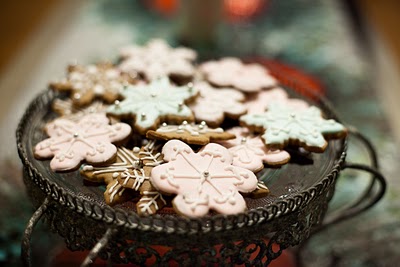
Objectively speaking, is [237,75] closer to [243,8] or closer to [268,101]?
[268,101]

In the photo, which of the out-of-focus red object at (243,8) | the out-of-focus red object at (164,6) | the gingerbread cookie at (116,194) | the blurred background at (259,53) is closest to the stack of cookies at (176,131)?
the gingerbread cookie at (116,194)

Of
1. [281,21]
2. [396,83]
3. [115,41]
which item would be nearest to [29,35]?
[115,41]

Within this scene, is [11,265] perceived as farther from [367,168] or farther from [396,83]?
[396,83]

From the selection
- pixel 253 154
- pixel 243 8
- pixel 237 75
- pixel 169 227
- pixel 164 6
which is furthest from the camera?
pixel 164 6

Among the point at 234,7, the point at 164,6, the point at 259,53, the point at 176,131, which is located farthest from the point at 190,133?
the point at 164,6

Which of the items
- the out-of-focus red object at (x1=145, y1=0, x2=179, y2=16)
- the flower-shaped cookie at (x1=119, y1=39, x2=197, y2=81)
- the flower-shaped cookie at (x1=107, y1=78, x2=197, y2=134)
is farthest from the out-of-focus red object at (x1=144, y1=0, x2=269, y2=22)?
the flower-shaped cookie at (x1=107, y1=78, x2=197, y2=134)

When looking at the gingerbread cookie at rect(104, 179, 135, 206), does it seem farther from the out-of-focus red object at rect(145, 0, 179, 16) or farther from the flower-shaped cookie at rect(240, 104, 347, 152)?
the out-of-focus red object at rect(145, 0, 179, 16)
